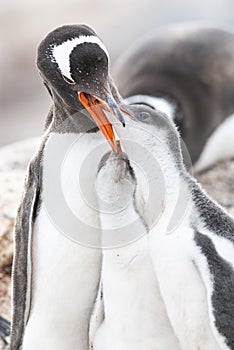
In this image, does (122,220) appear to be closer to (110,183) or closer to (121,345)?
(110,183)

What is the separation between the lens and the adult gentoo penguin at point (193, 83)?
5383 mm

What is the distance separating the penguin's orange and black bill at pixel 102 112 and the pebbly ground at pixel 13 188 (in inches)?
46.1

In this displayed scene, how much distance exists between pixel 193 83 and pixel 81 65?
294 centimetres

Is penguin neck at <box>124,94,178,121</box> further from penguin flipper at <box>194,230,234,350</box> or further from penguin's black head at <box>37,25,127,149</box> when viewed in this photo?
penguin flipper at <box>194,230,234,350</box>

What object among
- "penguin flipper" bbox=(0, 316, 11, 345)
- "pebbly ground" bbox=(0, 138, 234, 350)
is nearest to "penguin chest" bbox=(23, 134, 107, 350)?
"penguin flipper" bbox=(0, 316, 11, 345)


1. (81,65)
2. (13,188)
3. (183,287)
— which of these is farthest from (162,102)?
(183,287)

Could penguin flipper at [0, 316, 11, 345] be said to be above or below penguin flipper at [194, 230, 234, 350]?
below

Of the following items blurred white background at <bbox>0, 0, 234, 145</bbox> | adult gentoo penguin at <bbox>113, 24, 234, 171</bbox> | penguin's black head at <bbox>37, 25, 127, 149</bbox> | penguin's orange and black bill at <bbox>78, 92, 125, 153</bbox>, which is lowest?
blurred white background at <bbox>0, 0, 234, 145</bbox>

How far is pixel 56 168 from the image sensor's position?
2.87 metres

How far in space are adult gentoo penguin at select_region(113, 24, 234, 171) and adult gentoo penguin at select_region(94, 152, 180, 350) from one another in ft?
8.49

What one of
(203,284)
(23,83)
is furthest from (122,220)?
(23,83)

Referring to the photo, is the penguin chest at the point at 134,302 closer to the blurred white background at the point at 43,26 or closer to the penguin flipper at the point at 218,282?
the penguin flipper at the point at 218,282

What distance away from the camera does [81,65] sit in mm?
2719

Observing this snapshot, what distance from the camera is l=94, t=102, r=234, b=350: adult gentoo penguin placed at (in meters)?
2.50
